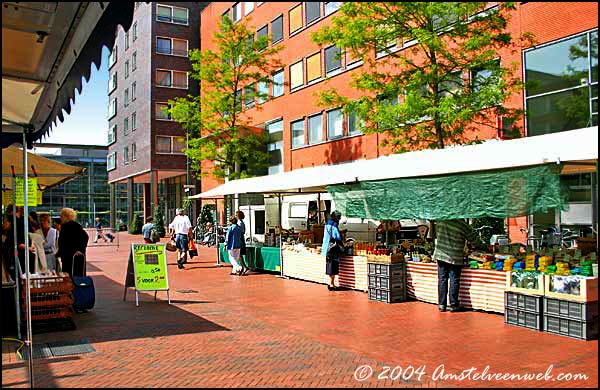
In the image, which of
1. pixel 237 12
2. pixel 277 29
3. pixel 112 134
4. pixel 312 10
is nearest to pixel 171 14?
pixel 237 12

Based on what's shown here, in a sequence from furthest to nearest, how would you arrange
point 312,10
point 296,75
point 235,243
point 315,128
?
point 296,75, point 312,10, point 315,128, point 235,243

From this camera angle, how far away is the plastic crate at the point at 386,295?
10.8 meters

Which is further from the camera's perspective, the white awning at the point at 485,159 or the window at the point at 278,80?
the window at the point at 278,80

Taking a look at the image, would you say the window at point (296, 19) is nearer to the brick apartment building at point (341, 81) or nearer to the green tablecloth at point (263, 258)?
the brick apartment building at point (341, 81)

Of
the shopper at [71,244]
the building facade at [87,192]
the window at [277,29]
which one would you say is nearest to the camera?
the shopper at [71,244]

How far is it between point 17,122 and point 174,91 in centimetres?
3722

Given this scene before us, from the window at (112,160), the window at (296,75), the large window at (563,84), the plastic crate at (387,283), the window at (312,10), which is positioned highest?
the window at (312,10)

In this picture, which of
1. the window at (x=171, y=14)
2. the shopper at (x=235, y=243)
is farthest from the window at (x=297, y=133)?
the window at (x=171, y=14)

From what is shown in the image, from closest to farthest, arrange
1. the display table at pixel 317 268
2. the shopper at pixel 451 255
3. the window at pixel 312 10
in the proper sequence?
1. the shopper at pixel 451 255
2. the display table at pixel 317 268
3. the window at pixel 312 10

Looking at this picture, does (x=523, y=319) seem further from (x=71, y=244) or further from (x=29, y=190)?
(x=71, y=244)

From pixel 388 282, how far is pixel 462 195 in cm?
214

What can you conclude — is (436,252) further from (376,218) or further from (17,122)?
(17,122)

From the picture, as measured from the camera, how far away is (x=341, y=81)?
25.4 m

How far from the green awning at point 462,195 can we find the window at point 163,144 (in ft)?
109
